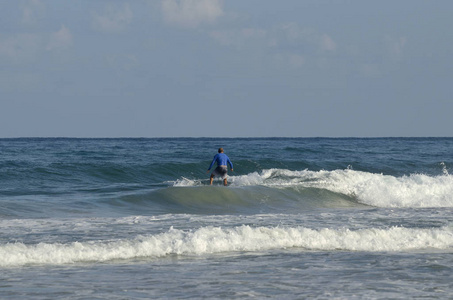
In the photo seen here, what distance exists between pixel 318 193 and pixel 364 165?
556 inches

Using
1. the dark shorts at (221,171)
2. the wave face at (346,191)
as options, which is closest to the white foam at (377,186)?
the wave face at (346,191)

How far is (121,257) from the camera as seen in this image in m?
9.72

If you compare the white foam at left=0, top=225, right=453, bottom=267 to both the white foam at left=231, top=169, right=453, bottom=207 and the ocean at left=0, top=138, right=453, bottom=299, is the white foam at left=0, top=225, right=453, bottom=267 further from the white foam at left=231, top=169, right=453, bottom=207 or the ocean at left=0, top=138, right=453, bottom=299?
the white foam at left=231, top=169, right=453, bottom=207

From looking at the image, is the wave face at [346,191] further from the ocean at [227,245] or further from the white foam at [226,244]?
the white foam at [226,244]

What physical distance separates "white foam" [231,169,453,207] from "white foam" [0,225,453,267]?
8.37 metres

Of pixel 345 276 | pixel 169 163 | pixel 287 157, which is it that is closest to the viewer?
pixel 345 276

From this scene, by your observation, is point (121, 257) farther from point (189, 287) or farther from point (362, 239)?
point (362, 239)

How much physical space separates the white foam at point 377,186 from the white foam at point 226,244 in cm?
837

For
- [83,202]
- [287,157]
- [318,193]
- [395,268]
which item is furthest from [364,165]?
[395,268]

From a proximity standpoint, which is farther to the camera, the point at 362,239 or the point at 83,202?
the point at 83,202

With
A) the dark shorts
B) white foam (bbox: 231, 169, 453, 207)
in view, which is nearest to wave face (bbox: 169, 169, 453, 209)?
white foam (bbox: 231, 169, 453, 207)

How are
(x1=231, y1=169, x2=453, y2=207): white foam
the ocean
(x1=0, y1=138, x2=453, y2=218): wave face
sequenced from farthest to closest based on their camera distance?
(x1=231, y1=169, x2=453, y2=207): white foam < (x1=0, y1=138, x2=453, y2=218): wave face < the ocean

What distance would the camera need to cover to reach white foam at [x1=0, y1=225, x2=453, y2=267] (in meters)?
9.52

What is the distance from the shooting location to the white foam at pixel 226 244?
952 cm
